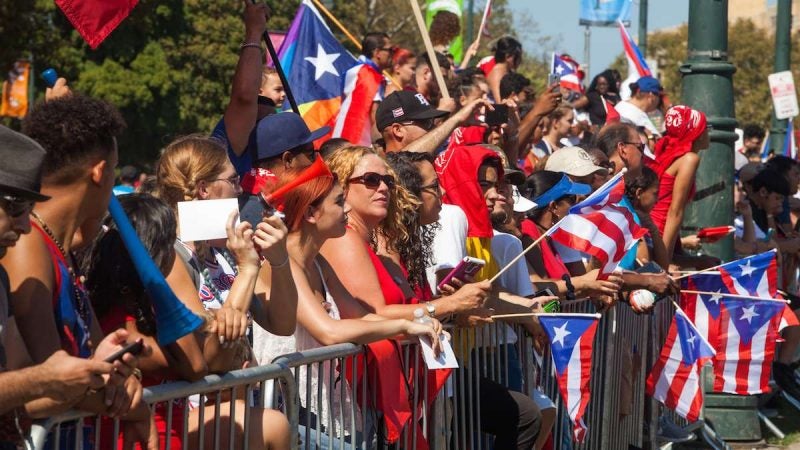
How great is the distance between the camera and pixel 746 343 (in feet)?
30.0

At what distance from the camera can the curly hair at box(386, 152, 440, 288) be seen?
6.34 metres

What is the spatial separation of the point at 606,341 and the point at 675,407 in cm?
97

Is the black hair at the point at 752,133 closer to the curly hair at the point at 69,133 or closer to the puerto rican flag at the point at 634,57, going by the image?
the puerto rican flag at the point at 634,57

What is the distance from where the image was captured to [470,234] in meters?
7.19

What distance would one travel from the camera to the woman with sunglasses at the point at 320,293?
211 inches

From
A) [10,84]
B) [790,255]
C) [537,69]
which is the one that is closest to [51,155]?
[790,255]

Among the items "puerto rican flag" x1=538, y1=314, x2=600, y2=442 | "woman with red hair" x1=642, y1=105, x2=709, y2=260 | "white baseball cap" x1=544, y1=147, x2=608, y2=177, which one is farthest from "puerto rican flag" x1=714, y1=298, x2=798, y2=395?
"puerto rican flag" x1=538, y1=314, x2=600, y2=442

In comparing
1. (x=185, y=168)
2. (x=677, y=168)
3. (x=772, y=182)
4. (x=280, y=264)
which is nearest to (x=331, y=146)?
(x=185, y=168)

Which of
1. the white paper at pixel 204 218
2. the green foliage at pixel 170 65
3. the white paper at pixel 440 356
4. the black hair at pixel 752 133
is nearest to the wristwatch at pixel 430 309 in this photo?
the white paper at pixel 440 356

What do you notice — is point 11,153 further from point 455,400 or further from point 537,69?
point 537,69

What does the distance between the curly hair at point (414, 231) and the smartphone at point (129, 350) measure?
279 cm

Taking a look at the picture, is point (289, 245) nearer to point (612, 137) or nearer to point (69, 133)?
point (69, 133)

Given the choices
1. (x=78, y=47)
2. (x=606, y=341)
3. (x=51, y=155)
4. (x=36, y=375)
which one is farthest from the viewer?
(x=78, y=47)

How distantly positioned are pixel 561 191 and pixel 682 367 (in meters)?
1.63
